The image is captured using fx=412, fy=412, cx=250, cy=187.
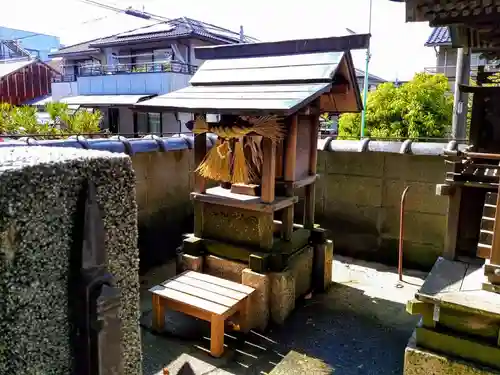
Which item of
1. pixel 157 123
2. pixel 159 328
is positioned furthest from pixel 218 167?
pixel 157 123

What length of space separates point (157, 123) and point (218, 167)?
48.0 feet


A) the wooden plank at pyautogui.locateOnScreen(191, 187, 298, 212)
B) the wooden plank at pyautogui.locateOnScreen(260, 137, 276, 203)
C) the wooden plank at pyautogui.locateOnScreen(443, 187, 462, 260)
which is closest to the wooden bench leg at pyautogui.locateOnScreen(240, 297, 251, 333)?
the wooden plank at pyautogui.locateOnScreen(191, 187, 298, 212)

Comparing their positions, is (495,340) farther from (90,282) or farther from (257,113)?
(90,282)

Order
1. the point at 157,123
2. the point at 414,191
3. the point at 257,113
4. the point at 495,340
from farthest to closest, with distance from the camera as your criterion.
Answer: the point at 157,123, the point at 414,191, the point at 257,113, the point at 495,340

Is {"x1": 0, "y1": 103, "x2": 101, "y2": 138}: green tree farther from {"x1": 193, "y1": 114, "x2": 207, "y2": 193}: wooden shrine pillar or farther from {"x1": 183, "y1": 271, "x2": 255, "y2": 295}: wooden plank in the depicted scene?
{"x1": 183, "y1": 271, "x2": 255, "y2": 295}: wooden plank

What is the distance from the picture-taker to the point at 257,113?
179 inches

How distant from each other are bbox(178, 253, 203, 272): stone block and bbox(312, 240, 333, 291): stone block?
1731mm

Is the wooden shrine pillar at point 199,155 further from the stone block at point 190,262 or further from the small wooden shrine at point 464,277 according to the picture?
the small wooden shrine at point 464,277

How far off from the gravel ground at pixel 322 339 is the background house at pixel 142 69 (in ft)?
43.3

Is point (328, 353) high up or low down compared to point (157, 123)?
down

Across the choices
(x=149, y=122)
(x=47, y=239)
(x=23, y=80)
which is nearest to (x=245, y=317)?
(x=47, y=239)

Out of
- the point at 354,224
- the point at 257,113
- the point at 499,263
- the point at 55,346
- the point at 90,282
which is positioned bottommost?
the point at 354,224

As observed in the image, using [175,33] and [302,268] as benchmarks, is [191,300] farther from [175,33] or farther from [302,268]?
[175,33]

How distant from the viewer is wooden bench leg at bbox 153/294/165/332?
4875mm
